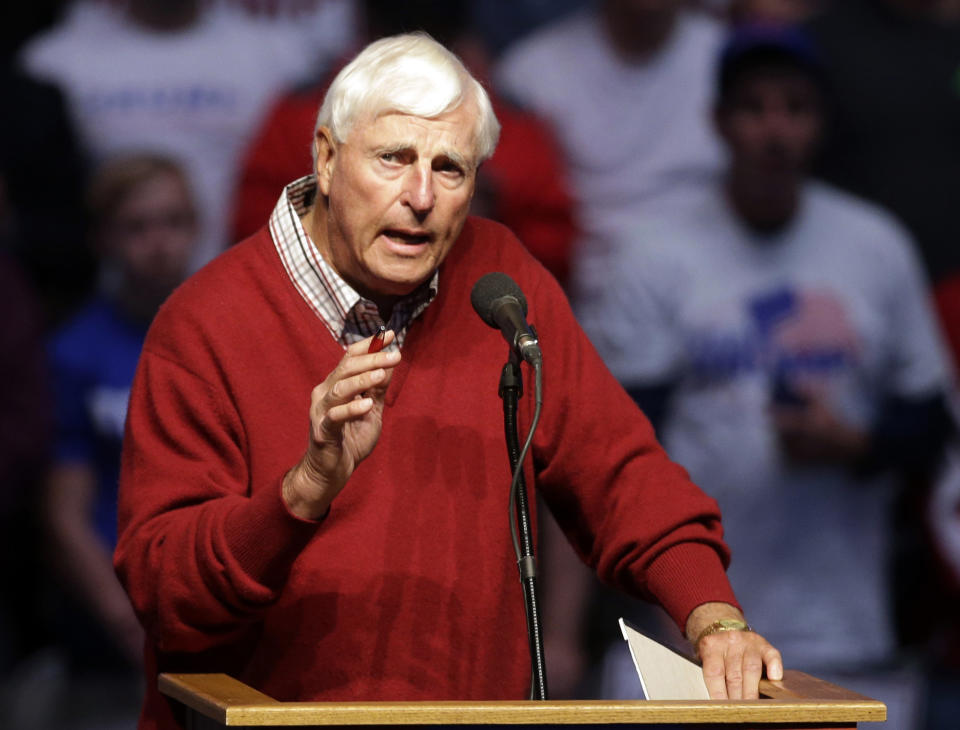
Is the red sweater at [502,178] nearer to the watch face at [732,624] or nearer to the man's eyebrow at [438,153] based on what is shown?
the man's eyebrow at [438,153]

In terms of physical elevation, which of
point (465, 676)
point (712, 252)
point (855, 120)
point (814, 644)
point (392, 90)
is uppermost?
point (855, 120)

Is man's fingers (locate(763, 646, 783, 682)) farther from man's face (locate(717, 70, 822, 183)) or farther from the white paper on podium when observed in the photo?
man's face (locate(717, 70, 822, 183))

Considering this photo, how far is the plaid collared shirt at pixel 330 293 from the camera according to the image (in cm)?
240

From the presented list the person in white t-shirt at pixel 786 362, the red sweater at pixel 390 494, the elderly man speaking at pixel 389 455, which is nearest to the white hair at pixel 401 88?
the elderly man speaking at pixel 389 455

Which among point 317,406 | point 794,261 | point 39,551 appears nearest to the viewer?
point 317,406

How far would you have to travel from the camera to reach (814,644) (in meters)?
4.54

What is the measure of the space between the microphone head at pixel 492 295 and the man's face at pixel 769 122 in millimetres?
2594

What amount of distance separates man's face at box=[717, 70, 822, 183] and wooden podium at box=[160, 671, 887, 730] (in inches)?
112

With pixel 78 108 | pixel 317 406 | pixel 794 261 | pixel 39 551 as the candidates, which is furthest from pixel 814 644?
pixel 317 406

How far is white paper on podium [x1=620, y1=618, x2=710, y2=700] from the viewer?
2100 millimetres

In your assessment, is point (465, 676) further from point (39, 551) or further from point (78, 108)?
point (78, 108)

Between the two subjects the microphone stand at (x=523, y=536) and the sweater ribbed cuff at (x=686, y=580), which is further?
the sweater ribbed cuff at (x=686, y=580)

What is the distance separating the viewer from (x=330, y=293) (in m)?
2.40

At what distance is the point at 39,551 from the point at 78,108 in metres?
1.26
